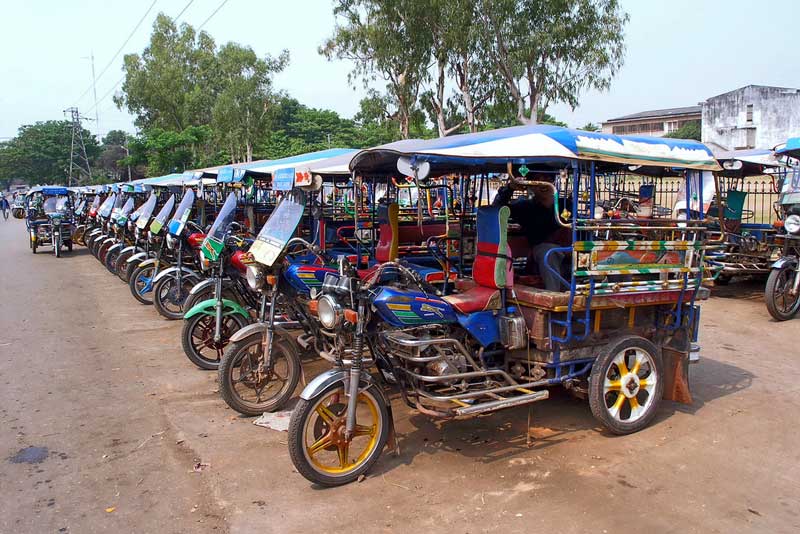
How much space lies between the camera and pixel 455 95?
915 inches

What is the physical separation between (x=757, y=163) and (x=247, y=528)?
9030mm

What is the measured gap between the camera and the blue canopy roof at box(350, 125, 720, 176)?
3.70 m

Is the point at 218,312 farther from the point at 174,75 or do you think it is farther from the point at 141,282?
the point at 174,75

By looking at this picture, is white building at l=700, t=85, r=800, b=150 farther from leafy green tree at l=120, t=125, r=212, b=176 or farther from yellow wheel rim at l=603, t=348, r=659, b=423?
yellow wheel rim at l=603, t=348, r=659, b=423

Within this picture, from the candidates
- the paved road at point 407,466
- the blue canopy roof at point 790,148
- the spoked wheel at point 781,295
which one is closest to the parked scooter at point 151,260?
the paved road at point 407,466

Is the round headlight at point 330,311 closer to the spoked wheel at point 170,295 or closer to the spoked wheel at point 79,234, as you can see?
the spoked wheel at point 170,295

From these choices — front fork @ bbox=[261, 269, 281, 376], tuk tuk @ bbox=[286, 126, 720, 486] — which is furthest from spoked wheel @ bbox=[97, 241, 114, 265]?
tuk tuk @ bbox=[286, 126, 720, 486]

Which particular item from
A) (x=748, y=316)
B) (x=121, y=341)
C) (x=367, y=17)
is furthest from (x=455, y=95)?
(x=121, y=341)

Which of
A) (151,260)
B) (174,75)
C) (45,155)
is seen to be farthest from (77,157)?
(151,260)

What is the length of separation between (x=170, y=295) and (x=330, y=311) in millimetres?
5067

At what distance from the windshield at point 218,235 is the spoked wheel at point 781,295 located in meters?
6.69

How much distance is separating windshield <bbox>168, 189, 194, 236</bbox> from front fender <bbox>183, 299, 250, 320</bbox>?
2.14 meters

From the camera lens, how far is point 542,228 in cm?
516

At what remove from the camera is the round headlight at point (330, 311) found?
347cm
